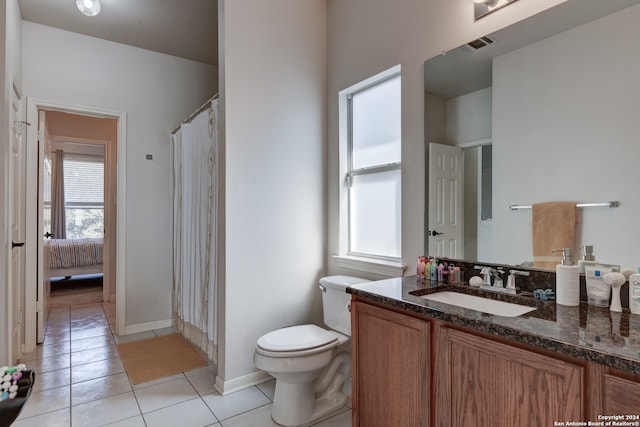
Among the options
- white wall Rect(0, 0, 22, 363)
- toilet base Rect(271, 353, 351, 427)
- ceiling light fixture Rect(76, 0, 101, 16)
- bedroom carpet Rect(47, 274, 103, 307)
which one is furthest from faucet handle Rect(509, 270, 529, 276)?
bedroom carpet Rect(47, 274, 103, 307)

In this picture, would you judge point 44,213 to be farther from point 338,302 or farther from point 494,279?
point 494,279

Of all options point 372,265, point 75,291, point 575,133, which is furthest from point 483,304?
point 75,291

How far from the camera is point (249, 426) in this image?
1876 millimetres

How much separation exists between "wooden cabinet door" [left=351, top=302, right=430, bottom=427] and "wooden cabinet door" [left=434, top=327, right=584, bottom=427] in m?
0.07

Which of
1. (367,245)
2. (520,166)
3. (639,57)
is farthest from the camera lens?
(367,245)

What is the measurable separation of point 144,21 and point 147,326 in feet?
9.25

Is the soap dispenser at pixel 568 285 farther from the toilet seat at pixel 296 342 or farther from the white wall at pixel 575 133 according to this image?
the toilet seat at pixel 296 342

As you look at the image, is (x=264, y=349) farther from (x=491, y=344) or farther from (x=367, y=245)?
(x=491, y=344)

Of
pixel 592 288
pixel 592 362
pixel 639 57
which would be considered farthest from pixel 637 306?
pixel 639 57

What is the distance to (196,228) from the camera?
283 cm

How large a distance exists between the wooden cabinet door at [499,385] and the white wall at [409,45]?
2.87 feet

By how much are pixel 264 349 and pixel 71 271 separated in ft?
15.8

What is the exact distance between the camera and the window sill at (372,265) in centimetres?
207

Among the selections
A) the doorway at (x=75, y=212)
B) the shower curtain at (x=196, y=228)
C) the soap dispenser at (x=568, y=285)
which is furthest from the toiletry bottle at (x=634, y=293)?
the doorway at (x=75, y=212)
